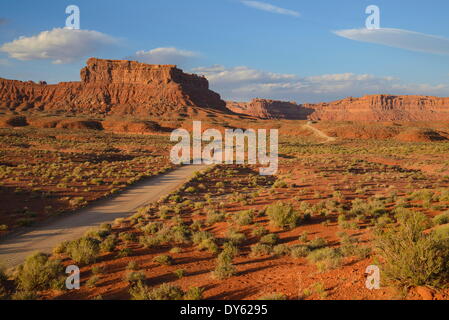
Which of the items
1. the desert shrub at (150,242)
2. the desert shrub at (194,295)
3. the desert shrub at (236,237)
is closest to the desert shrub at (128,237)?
the desert shrub at (150,242)

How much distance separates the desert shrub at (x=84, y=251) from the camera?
9102mm

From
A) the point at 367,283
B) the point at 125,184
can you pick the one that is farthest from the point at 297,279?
the point at 125,184

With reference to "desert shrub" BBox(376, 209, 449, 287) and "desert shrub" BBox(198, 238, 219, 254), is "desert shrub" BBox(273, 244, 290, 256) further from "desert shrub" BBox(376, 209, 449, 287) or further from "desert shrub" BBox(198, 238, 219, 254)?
"desert shrub" BBox(376, 209, 449, 287)

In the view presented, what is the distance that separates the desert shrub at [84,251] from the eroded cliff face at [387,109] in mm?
179950

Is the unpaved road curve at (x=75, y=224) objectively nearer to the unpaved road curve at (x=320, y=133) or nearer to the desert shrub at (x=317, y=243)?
the desert shrub at (x=317, y=243)

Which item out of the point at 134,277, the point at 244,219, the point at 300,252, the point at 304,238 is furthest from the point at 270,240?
the point at 134,277

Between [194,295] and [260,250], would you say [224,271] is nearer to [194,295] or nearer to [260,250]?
[194,295]

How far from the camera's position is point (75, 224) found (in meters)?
13.5

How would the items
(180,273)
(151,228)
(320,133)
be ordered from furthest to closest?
(320,133) < (151,228) < (180,273)

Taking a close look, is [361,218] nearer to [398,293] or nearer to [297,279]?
[297,279]

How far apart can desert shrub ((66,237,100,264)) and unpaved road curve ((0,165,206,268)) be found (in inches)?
55.6

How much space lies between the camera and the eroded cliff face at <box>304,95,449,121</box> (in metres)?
161

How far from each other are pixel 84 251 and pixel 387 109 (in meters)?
193

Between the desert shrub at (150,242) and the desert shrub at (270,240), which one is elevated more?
the desert shrub at (270,240)
